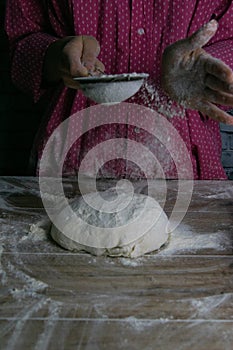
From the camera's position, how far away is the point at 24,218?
1.15 meters

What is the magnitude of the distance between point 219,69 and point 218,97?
0.08 metres

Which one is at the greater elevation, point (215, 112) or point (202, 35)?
point (202, 35)

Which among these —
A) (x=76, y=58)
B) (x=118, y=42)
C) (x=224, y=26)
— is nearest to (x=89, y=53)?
(x=76, y=58)

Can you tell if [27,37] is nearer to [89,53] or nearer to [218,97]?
[89,53]

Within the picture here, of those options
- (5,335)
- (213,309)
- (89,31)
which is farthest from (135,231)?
(89,31)

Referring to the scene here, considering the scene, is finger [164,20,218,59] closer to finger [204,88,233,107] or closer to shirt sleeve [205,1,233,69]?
finger [204,88,233,107]

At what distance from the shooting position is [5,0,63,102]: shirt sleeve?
4.84 ft

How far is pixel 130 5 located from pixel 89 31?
0.13 m

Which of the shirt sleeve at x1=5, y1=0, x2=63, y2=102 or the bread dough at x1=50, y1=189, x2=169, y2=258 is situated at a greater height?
the shirt sleeve at x1=5, y1=0, x2=63, y2=102

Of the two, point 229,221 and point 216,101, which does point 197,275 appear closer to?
point 229,221

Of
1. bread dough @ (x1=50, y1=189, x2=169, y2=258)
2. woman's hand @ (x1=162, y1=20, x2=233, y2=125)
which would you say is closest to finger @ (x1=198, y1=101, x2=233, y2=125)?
woman's hand @ (x1=162, y1=20, x2=233, y2=125)

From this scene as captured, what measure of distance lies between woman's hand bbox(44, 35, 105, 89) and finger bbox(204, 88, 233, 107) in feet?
0.81

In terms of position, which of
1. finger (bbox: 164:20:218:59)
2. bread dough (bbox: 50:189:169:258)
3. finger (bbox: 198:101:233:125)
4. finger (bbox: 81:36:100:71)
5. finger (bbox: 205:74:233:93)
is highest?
finger (bbox: 164:20:218:59)

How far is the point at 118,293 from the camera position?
839 mm
